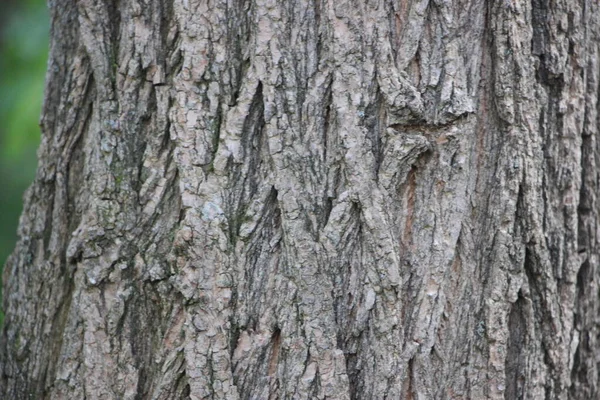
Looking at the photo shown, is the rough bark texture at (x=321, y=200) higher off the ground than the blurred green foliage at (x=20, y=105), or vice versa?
the blurred green foliage at (x=20, y=105)

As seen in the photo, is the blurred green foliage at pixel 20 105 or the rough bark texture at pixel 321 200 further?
the blurred green foliage at pixel 20 105

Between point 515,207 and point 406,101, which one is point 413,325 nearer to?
point 515,207

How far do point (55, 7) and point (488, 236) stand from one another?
1293 millimetres

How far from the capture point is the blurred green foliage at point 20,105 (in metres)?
3.29

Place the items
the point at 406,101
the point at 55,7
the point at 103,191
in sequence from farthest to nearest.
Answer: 1. the point at 55,7
2. the point at 103,191
3. the point at 406,101

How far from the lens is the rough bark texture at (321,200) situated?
1.35 m

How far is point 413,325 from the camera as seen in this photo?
54.8 inches

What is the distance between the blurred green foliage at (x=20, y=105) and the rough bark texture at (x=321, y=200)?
1.62 metres

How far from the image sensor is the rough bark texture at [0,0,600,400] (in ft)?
4.44

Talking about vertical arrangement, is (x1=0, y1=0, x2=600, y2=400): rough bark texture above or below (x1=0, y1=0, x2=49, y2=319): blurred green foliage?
below

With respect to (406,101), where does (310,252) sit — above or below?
below

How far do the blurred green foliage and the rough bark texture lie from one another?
1617 millimetres

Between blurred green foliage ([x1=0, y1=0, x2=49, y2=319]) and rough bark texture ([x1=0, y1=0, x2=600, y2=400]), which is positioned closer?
rough bark texture ([x1=0, y1=0, x2=600, y2=400])

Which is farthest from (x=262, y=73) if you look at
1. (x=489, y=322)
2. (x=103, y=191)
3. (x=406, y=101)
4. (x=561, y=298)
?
(x=561, y=298)
